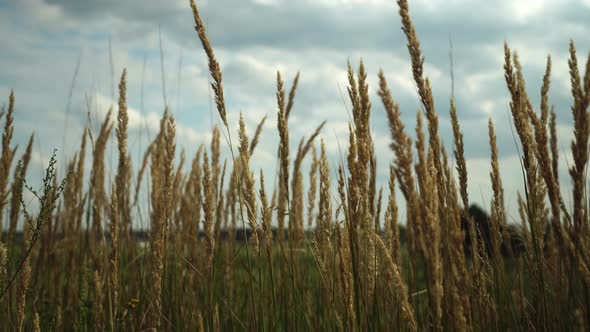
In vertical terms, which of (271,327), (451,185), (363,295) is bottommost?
(271,327)

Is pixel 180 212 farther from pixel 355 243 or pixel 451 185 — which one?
pixel 451 185

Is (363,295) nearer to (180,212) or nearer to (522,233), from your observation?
(522,233)

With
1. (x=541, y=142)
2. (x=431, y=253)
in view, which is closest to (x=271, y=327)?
(x=431, y=253)

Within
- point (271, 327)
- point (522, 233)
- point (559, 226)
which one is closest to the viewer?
point (559, 226)

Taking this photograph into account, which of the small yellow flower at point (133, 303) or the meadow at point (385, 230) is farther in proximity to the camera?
the small yellow flower at point (133, 303)

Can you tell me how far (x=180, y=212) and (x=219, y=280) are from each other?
2.64 ft

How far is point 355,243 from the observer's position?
1793 mm

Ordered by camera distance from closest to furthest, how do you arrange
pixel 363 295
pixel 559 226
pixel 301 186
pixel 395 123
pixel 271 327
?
pixel 395 123 < pixel 559 226 < pixel 363 295 < pixel 271 327 < pixel 301 186

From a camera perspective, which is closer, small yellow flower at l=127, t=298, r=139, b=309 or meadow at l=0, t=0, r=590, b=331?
meadow at l=0, t=0, r=590, b=331

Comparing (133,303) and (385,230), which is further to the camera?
(133,303)

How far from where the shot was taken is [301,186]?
11.7 feet

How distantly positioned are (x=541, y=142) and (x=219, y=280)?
77.8 inches

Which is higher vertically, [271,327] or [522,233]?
[522,233]

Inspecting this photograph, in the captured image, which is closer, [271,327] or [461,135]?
[461,135]
